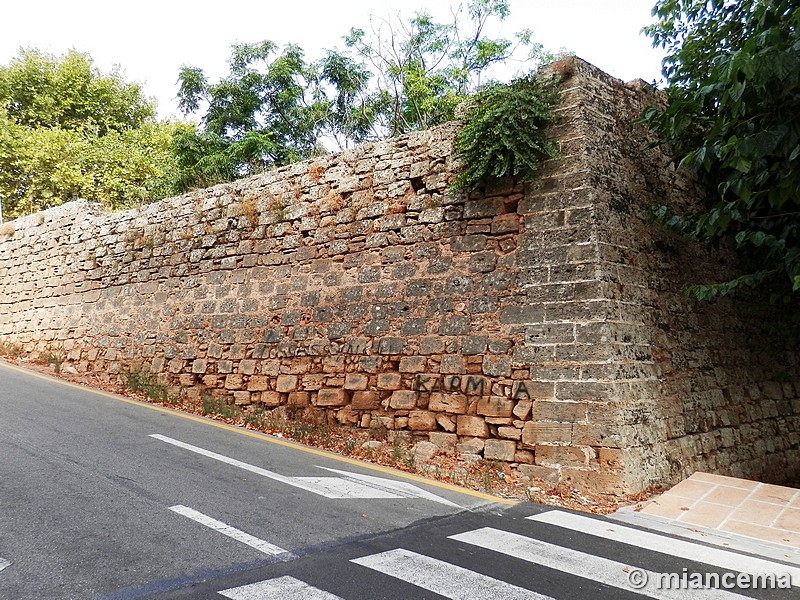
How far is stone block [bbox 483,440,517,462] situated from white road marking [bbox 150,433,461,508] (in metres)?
0.94

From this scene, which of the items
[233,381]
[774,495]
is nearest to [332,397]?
[233,381]

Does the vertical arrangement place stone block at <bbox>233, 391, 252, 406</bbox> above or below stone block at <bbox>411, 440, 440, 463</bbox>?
above

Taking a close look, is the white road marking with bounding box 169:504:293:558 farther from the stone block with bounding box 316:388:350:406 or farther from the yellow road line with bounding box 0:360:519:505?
the stone block with bounding box 316:388:350:406

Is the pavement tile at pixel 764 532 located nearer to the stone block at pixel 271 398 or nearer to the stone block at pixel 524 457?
the stone block at pixel 524 457

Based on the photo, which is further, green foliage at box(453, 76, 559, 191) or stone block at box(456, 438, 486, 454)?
green foliage at box(453, 76, 559, 191)

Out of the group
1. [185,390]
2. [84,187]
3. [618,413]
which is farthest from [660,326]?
[84,187]

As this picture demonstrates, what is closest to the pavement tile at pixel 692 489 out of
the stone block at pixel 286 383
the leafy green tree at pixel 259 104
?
the stone block at pixel 286 383

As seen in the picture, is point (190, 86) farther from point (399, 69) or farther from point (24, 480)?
point (24, 480)

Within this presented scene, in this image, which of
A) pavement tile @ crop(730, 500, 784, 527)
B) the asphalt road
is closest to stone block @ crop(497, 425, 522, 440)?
the asphalt road

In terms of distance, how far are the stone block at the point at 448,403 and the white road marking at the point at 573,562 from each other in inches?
82.3

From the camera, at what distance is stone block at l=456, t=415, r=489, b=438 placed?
20.0ft

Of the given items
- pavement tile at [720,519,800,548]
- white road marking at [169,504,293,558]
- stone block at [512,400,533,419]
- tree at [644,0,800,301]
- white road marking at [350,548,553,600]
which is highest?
tree at [644,0,800,301]

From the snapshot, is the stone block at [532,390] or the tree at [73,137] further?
the tree at [73,137]

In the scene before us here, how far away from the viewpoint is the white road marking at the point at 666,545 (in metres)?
3.75
